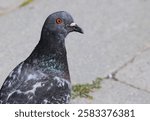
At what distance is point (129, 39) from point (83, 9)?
106 cm

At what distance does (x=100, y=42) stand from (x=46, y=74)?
226 cm

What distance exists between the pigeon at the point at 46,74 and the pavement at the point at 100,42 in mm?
986

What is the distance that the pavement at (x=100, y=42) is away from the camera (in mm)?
7074

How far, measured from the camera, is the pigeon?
557cm

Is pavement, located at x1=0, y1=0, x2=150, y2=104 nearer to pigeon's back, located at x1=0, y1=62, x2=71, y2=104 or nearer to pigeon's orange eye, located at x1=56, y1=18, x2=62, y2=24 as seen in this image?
pigeon's back, located at x1=0, y1=62, x2=71, y2=104

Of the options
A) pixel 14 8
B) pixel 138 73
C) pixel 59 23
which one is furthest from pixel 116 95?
pixel 14 8

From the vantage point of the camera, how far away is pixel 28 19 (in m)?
8.59

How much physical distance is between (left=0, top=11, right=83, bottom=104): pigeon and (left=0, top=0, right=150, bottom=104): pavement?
0.99 metres

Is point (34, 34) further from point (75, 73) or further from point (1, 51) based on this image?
point (75, 73)

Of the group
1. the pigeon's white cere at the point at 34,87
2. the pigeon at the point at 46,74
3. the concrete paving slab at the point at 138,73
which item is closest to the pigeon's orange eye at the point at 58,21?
the pigeon at the point at 46,74

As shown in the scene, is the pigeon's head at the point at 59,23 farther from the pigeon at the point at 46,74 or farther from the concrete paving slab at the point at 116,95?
the concrete paving slab at the point at 116,95

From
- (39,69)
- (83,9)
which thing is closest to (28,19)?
(83,9)

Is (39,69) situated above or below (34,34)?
below

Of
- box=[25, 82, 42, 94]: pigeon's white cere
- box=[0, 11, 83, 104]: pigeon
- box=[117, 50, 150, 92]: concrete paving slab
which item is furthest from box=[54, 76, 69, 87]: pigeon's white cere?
box=[117, 50, 150, 92]: concrete paving slab
